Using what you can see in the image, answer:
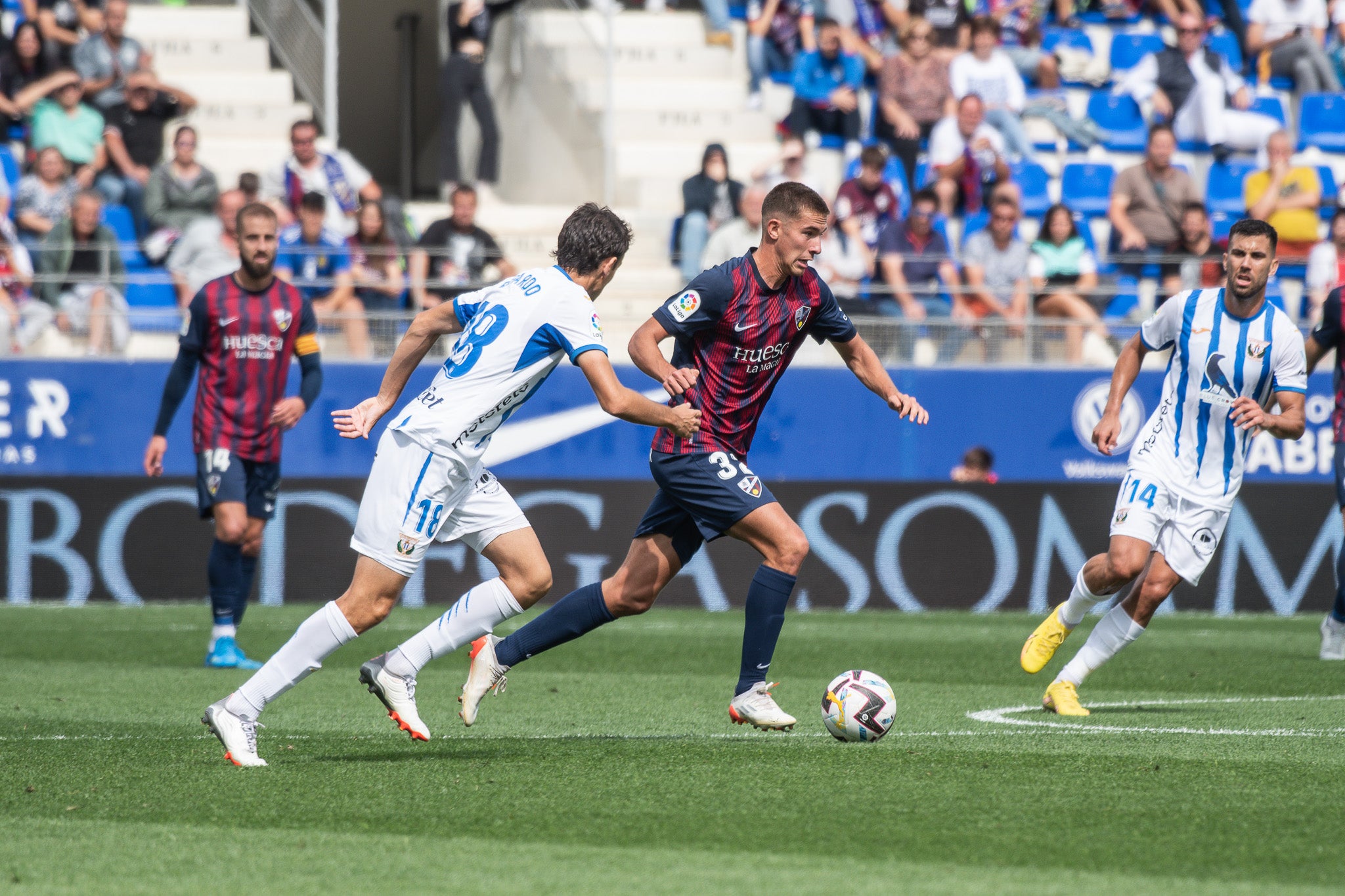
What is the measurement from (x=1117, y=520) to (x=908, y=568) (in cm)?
539

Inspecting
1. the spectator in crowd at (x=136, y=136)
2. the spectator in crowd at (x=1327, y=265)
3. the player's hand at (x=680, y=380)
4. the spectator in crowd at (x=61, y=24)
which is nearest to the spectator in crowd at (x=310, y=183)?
the spectator in crowd at (x=136, y=136)

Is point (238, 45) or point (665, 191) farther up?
point (238, 45)

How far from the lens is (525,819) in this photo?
508 centimetres

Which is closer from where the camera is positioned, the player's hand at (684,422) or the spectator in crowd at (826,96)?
the player's hand at (684,422)

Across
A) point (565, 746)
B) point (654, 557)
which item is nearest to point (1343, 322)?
point (654, 557)

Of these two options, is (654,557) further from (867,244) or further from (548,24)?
(548,24)

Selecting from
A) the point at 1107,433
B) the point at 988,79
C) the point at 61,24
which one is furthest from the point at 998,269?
Answer: the point at 61,24

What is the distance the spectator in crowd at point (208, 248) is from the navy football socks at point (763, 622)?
29.0 feet

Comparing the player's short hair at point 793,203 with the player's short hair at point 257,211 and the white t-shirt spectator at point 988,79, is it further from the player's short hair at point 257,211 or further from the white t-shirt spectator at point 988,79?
the white t-shirt spectator at point 988,79

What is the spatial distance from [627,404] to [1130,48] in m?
15.3


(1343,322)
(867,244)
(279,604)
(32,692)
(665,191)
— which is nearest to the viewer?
(32,692)

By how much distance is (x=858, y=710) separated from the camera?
6.44 m

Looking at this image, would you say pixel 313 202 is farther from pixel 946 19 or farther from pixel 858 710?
pixel 858 710

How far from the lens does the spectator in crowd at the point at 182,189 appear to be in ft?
49.3
